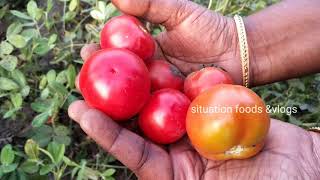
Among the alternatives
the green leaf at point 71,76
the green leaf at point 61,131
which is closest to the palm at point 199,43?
the green leaf at point 71,76

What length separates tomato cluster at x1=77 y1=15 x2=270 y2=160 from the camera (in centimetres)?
134

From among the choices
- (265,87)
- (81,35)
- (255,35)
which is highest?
(255,35)

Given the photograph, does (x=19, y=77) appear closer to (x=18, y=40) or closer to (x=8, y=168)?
(x=18, y=40)

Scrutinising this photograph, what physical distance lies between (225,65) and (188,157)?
0.50m

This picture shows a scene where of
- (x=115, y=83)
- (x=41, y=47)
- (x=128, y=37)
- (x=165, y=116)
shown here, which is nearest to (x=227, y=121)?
(x=165, y=116)

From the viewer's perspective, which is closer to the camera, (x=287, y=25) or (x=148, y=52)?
(x=148, y=52)

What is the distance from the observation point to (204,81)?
153 cm

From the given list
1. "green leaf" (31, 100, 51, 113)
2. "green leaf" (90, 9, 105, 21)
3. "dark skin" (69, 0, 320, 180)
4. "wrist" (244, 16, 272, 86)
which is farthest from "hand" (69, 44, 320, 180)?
"green leaf" (90, 9, 105, 21)

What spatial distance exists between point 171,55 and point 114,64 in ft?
1.56

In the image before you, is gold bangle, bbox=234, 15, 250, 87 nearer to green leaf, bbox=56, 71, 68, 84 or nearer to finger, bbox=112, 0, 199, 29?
finger, bbox=112, 0, 199, 29

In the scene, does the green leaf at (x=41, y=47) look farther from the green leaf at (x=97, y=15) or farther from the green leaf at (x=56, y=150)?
the green leaf at (x=56, y=150)

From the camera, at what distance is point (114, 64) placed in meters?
1.42

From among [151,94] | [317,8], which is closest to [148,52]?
[151,94]

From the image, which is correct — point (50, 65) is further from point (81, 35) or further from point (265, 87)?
point (265, 87)
